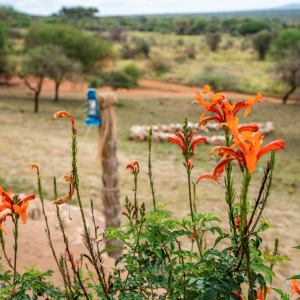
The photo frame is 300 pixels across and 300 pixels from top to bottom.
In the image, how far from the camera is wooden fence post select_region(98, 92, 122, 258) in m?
3.15

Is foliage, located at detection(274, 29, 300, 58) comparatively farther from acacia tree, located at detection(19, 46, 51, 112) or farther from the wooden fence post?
the wooden fence post

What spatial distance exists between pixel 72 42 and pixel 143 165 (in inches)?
502

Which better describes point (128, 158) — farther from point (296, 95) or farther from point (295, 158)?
point (296, 95)

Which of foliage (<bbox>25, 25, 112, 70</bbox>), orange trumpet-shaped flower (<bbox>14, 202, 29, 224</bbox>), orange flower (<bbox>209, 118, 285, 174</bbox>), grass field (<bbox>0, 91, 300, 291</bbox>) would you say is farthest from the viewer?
foliage (<bbox>25, 25, 112, 70</bbox>)

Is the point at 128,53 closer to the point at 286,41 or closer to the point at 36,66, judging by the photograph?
the point at 286,41

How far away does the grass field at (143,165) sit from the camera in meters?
5.07

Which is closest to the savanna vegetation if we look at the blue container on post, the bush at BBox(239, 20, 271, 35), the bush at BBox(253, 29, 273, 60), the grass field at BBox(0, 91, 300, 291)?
the bush at BBox(253, 29, 273, 60)

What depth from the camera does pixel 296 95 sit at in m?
17.0

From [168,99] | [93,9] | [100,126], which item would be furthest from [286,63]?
[93,9]

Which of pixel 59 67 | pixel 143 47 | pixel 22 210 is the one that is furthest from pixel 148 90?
pixel 22 210

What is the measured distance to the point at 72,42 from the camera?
1730 cm

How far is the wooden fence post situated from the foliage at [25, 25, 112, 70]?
1489 cm

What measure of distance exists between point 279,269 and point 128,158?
455 centimetres

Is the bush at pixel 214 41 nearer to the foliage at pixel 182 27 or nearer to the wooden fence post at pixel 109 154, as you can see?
the foliage at pixel 182 27
